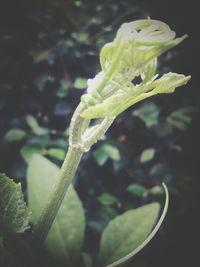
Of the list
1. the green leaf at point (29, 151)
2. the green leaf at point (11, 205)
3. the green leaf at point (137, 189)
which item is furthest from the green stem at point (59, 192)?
the green leaf at point (137, 189)

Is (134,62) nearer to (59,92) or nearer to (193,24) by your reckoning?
(59,92)

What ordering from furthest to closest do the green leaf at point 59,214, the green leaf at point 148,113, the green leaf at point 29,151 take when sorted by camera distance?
the green leaf at point 148,113 < the green leaf at point 29,151 < the green leaf at point 59,214

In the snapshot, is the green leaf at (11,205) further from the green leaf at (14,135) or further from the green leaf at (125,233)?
the green leaf at (14,135)

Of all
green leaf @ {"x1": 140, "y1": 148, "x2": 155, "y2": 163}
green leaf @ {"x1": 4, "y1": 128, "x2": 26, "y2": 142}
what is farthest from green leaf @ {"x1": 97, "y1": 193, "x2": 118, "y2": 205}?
green leaf @ {"x1": 4, "y1": 128, "x2": 26, "y2": 142}

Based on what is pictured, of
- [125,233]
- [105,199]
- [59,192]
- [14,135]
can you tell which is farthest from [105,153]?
[59,192]

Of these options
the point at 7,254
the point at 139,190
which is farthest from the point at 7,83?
the point at 7,254

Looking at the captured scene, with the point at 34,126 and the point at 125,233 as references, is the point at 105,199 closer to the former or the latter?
the point at 34,126
